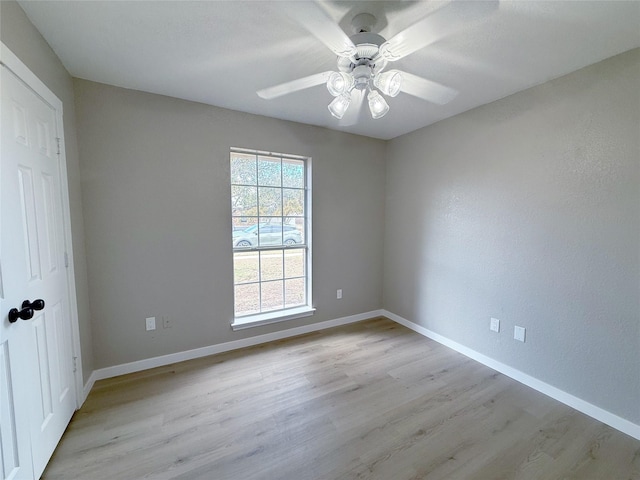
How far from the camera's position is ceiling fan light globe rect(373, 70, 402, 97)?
143cm

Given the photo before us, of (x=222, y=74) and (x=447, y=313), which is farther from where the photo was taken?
(x=447, y=313)

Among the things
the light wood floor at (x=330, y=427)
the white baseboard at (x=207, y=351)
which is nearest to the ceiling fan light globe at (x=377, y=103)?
the light wood floor at (x=330, y=427)

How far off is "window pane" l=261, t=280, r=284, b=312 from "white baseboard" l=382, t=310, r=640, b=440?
1.76 meters

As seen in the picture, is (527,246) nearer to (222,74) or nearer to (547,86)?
(547,86)

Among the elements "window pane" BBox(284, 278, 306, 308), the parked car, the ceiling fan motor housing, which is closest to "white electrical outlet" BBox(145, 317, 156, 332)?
the parked car

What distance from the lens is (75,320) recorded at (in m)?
→ 1.84

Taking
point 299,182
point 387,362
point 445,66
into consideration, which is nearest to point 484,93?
point 445,66

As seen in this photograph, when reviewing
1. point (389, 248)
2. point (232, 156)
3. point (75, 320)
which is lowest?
point (75, 320)

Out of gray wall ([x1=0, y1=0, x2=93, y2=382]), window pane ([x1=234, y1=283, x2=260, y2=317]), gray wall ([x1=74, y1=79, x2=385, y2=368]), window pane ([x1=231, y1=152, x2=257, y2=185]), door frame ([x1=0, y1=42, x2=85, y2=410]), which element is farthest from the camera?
window pane ([x1=234, y1=283, x2=260, y2=317])

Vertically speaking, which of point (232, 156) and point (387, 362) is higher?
point (232, 156)

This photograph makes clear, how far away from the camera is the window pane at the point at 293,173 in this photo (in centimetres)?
294

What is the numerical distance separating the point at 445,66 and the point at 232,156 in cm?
199

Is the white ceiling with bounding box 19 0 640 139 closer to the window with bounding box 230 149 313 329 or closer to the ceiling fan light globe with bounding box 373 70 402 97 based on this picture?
the ceiling fan light globe with bounding box 373 70 402 97

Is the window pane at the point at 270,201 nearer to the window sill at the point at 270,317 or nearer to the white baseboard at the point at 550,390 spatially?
the window sill at the point at 270,317
